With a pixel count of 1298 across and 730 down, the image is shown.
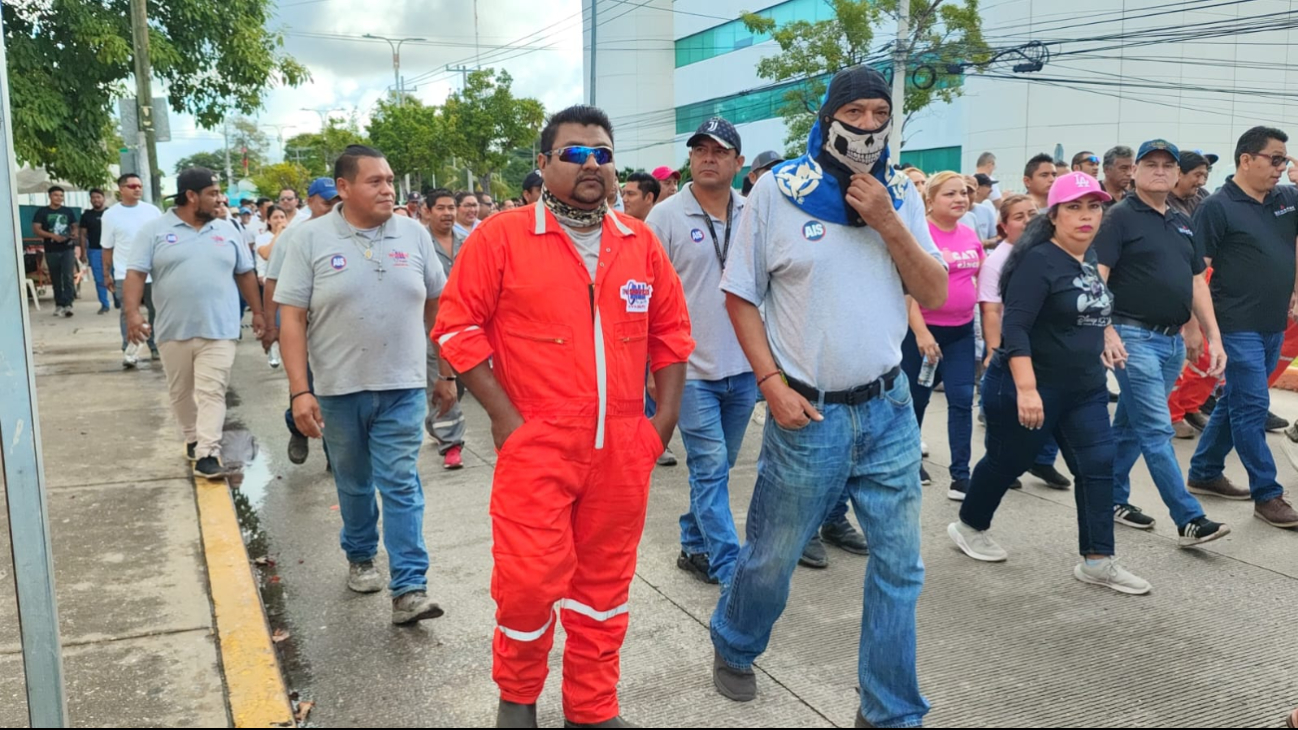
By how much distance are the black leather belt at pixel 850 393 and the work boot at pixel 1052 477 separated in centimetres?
345

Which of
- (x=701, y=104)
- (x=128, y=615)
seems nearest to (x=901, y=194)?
(x=128, y=615)

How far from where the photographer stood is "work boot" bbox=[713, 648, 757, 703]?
3.49 metres

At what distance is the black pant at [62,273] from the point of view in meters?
16.0

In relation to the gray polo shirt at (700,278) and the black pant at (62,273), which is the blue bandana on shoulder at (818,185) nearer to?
the gray polo shirt at (700,278)

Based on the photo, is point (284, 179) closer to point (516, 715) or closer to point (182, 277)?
point (182, 277)

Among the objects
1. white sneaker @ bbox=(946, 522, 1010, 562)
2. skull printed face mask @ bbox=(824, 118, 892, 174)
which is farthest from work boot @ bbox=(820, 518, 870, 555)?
skull printed face mask @ bbox=(824, 118, 892, 174)

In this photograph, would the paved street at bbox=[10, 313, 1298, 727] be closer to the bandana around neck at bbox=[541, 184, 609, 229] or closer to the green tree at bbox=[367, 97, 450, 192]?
the bandana around neck at bbox=[541, 184, 609, 229]

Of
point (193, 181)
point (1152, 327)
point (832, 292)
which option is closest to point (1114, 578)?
point (1152, 327)

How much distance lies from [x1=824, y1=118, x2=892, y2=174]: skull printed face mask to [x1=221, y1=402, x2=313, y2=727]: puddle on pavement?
253 cm

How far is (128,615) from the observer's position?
4.33 m

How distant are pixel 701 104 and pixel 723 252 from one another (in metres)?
55.1

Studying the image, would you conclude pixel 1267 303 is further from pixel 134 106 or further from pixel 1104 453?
pixel 134 106

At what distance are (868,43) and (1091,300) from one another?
28.6 m

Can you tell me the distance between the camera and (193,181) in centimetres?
641
